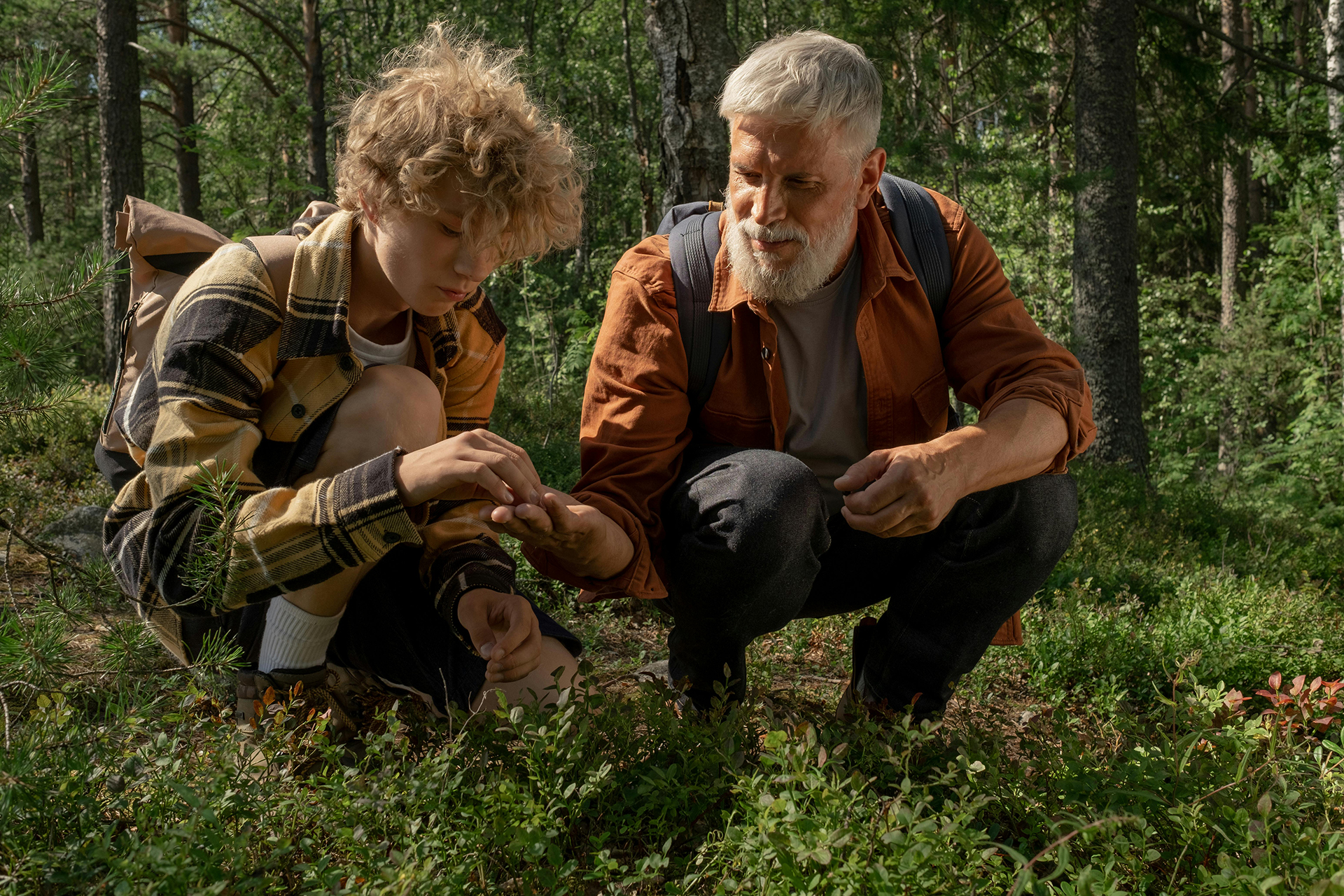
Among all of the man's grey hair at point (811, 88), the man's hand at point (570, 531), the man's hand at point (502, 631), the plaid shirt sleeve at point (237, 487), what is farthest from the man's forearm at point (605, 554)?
the man's grey hair at point (811, 88)

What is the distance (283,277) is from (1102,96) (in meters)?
7.95

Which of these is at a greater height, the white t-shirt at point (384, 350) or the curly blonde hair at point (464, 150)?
the curly blonde hair at point (464, 150)

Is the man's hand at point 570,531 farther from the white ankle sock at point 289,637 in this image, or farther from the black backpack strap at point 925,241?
the black backpack strap at point 925,241

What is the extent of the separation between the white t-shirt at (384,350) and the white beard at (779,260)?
877mm

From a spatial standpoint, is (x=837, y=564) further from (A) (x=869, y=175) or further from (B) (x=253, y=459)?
(B) (x=253, y=459)

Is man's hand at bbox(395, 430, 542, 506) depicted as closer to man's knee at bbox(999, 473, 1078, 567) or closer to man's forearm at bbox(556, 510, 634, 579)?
man's forearm at bbox(556, 510, 634, 579)

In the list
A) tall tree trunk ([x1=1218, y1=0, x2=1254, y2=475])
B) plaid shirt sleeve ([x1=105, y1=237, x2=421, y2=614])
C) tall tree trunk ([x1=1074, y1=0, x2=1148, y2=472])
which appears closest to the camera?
plaid shirt sleeve ([x1=105, y1=237, x2=421, y2=614])

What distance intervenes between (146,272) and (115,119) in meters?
7.32

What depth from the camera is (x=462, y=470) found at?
6.16 ft

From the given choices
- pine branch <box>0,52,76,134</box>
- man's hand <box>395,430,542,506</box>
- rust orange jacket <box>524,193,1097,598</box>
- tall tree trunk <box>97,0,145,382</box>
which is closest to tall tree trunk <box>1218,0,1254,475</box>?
rust orange jacket <box>524,193,1097,598</box>

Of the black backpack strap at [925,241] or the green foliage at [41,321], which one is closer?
the green foliage at [41,321]

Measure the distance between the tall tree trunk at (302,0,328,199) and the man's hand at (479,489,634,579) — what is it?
8858 millimetres

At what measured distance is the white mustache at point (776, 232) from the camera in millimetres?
2477

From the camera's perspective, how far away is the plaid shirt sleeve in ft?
6.37
